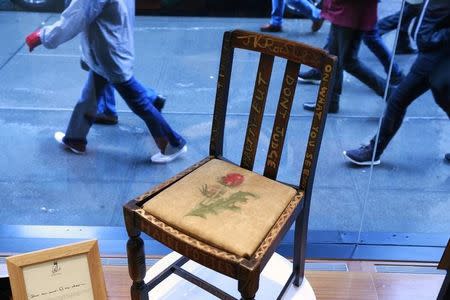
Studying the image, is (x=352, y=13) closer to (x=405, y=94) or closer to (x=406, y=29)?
(x=406, y=29)

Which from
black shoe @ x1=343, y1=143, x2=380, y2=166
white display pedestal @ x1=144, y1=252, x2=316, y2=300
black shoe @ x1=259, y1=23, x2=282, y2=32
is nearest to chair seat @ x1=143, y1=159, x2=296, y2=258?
white display pedestal @ x1=144, y1=252, x2=316, y2=300

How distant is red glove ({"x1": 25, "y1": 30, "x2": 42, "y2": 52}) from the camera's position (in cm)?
158

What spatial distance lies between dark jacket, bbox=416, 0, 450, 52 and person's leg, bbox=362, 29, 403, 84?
Answer: 0.10 m

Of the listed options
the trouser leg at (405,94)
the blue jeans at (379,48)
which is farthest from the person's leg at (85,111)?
the trouser leg at (405,94)

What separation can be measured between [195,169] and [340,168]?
0.84m

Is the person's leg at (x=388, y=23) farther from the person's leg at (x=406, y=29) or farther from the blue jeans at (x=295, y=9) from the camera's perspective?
the blue jeans at (x=295, y=9)

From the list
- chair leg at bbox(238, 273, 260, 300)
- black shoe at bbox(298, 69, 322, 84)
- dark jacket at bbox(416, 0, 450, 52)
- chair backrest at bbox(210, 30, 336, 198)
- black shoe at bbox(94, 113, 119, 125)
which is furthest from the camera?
Answer: black shoe at bbox(94, 113, 119, 125)

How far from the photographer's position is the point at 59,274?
1.27 meters

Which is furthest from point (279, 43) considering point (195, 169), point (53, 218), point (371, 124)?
point (53, 218)

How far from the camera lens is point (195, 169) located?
1290 mm

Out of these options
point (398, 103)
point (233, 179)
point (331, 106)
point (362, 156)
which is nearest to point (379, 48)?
point (398, 103)

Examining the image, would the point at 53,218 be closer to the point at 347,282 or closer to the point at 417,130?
the point at 347,282

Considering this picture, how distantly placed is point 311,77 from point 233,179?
63 centimetres

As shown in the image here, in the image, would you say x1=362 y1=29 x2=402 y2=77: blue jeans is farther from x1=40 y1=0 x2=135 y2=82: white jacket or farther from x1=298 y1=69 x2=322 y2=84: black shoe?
x1=40 y1=0 x2=135 y2=82: white jacket
